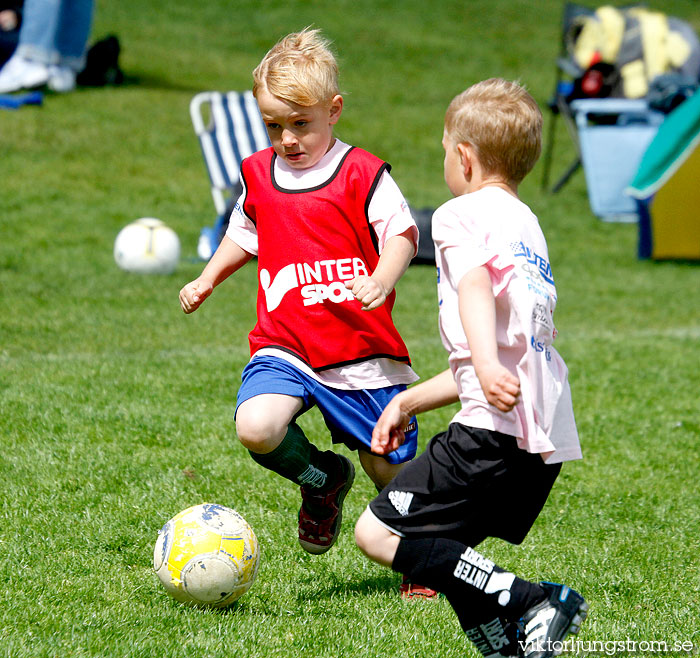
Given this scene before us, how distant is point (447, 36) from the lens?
2470 cm

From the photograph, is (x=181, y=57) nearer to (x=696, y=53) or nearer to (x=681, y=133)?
(x=696, y=53)

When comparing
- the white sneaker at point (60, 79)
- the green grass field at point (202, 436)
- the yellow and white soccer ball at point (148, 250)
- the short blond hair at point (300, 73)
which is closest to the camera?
the green grass field at point (202, 436)

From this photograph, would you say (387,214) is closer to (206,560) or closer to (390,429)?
(390,429)

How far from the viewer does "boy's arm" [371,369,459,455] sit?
9.28ft

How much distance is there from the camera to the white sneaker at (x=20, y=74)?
1559 cm

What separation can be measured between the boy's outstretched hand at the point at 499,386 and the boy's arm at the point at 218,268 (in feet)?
4.37

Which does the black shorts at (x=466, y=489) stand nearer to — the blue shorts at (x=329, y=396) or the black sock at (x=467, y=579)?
the black sock at (x=467, y=579)

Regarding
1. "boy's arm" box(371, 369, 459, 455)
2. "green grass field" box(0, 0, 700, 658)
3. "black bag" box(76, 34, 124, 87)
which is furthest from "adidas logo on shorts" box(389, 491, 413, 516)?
"black bag" box(76, 34, 124, 87)

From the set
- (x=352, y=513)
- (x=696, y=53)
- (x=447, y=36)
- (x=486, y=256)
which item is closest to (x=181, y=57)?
(x=447, y=36)

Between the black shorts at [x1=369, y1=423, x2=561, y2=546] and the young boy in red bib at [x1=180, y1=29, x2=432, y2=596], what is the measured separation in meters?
0.71

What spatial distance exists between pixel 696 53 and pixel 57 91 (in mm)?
10020

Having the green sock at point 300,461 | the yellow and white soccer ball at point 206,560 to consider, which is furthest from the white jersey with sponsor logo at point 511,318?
the yellow and white soccer ball at point 206,560

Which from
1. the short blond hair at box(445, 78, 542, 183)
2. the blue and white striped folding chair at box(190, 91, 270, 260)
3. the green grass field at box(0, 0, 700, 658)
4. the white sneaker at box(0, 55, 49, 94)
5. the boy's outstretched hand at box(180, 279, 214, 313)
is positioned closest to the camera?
the short blond hair at box(445, 78, 542, 183)

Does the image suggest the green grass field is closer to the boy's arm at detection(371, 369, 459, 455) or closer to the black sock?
the black sock
